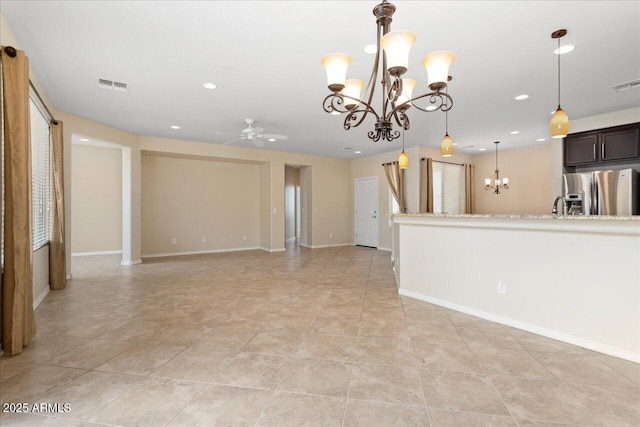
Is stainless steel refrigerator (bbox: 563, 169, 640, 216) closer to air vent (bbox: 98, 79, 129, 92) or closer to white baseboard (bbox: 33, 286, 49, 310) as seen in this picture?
air vent (bbox: 98, 79, 129, 92)

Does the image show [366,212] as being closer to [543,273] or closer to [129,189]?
[129,189]

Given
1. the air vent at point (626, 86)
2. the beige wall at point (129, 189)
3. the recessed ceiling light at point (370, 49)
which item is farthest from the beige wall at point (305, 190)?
the air vent at point (626, 86)

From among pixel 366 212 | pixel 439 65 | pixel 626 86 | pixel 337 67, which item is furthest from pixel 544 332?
pixel 366 212

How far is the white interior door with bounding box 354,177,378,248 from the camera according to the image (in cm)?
881

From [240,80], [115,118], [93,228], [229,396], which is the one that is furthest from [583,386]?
[93,228]

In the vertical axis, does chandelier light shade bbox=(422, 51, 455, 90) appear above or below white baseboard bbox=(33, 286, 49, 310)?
above

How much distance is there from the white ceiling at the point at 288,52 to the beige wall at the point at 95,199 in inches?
117

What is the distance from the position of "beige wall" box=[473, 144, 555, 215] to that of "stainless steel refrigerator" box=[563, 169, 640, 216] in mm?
1918

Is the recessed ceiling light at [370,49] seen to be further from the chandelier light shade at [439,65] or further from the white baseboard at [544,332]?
the white baseboard at [544,332]

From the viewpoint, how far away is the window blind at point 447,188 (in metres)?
8.29

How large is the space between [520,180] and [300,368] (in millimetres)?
7939

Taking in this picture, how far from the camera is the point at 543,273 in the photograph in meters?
2.80

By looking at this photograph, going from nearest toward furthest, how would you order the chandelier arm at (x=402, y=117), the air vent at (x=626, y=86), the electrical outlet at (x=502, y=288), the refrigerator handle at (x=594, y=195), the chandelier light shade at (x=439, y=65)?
1. the chandelier light shade at (x=439, y=65)
2. the chandelier arm at (x=402, y=117)
3. the electrical outlet at (x=502, y=288)
4. the air vent at (x=626, y=86)
5. the refrigerator handle at (x=594, y=195)

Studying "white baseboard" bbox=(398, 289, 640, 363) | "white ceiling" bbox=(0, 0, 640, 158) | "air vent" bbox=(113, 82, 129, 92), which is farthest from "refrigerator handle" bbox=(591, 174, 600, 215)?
"air vent" bbox=(113, 82, 129, 92)
